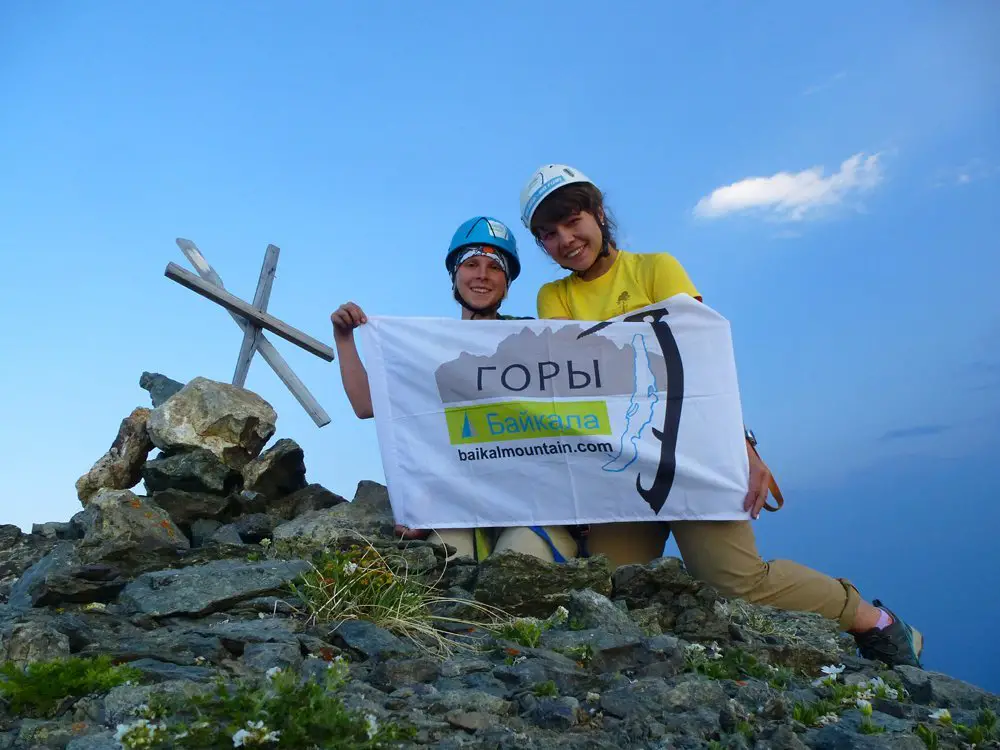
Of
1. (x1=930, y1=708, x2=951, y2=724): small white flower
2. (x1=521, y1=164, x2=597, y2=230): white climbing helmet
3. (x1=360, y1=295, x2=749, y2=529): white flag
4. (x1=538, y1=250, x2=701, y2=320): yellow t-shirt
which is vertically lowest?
(x1=930, y1=708, x2=951, y2=724): small white flower

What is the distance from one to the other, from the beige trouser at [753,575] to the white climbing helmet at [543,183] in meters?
2.70

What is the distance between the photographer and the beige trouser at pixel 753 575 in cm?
632

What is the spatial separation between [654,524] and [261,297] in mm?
8092

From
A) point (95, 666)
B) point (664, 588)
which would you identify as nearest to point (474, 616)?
point (664, 588)

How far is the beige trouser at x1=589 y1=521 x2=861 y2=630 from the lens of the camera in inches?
249

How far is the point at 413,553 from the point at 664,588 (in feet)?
5.74

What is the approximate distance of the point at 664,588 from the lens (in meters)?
5.85

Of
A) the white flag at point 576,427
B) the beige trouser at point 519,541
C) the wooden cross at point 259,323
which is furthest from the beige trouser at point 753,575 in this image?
the wooden cross at point 259,323

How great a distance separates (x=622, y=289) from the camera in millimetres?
6918

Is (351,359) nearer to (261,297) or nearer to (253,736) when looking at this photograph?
(253,736)

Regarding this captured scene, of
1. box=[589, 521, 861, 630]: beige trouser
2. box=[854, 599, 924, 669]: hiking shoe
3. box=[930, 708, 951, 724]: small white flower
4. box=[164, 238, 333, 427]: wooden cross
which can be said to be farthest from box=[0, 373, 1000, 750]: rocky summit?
box=[164, 238, 333, 427]: wooden cross

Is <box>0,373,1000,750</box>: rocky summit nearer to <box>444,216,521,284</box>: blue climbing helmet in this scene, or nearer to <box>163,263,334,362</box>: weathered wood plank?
<box>444,216,521,284</box>: blue climbing helmet

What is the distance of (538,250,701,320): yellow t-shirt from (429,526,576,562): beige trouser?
1762 millimetres

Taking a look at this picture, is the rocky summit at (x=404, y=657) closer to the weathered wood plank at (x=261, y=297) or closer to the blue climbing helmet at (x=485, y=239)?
the blue climbing helmet at (x=485, y=239)
